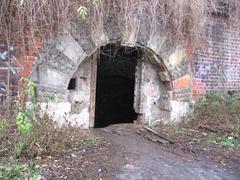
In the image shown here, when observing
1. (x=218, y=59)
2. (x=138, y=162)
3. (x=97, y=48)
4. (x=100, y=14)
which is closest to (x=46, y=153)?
(x=138, y=162)

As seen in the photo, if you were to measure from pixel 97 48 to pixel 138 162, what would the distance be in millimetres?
2279

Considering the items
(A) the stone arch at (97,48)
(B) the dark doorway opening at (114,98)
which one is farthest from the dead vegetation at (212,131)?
(B) the dark doorway opening at (114,98)

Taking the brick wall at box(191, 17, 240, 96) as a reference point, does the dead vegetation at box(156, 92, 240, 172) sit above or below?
below

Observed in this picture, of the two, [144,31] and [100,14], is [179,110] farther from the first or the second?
[100,14]

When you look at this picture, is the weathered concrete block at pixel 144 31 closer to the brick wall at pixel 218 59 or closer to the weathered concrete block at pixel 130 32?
the weathered concrete block at pixel 130 32

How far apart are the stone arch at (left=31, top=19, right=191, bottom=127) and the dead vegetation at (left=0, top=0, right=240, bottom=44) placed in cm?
17

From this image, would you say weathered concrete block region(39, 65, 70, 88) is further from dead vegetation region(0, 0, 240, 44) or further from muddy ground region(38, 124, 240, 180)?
muddy ground region(38, 124, 240, 180)

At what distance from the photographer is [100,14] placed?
6098mm

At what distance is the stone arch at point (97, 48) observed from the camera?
19.4 feet

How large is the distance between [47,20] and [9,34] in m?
0.63

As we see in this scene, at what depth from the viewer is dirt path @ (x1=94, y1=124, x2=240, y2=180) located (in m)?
4.81

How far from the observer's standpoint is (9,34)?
5.49m

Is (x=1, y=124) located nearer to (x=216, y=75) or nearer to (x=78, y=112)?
(x=78, y=112)

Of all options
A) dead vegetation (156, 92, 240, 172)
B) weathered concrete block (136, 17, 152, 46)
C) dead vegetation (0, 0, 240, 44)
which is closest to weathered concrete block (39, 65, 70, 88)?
dead vegetation (0, 0, 240, 44)
